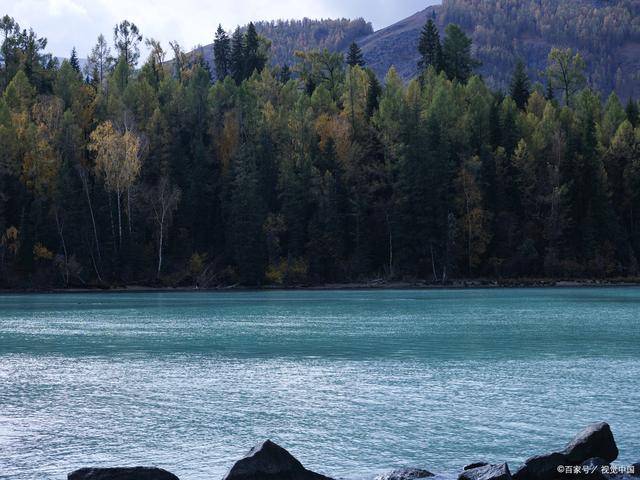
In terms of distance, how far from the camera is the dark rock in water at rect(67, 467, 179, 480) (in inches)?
463

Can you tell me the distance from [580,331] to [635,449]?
2227 centimetres

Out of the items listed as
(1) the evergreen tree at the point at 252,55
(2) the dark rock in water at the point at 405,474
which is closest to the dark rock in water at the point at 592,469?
Answer: (2) the dark rock in water at the point at 405,474

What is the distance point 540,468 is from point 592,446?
128 centimetres

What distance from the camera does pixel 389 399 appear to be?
1948 centimetres

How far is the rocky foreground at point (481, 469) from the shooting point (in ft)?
38.8

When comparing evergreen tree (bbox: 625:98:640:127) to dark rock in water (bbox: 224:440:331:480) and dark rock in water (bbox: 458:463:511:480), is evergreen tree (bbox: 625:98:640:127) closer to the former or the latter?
dark rock in water (bbox: 458:463:511:480)

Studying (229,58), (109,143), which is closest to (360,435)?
(109,143)

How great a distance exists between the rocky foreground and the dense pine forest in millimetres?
80425

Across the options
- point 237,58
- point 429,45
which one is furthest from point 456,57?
point 237,58

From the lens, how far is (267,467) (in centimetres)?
1213
